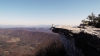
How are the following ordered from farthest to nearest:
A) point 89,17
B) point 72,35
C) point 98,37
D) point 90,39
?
1. point 89,17
2. point 72,35
3. point 90,39
4. point 98,37

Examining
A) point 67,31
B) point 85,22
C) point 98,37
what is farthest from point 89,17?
point 98,37

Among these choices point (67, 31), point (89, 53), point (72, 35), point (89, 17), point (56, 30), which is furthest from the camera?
point (89, 17)

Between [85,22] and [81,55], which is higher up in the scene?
[85,22]

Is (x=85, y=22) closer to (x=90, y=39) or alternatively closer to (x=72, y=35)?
(x=72, y=35)

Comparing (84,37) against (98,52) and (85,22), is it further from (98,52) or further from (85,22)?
(85,22)

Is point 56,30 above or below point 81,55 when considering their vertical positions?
above

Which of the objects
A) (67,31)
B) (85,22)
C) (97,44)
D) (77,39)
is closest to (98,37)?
(97,44)

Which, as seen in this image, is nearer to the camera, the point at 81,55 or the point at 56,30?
the point at 81,55

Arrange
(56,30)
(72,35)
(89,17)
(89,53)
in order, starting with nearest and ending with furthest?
(89,53) < (72,35) < (56,30) < (89,17)

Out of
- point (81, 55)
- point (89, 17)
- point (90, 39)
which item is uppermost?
point (89, 17)
